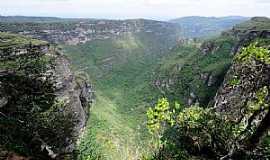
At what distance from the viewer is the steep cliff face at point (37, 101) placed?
278ft

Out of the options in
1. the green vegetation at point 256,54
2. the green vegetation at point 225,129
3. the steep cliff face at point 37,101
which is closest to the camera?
the green vegetation at point 256,54

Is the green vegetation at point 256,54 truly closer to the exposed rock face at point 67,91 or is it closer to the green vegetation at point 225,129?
the green vegetation at point 225,129

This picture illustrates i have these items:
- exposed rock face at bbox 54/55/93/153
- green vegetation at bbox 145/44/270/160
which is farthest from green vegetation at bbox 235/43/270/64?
exposed rock face at bbox 54/55/93/153

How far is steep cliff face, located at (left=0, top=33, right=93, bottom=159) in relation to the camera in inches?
3337

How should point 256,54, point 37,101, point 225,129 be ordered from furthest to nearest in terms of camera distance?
point 37,101
point 225,129
point 256,54

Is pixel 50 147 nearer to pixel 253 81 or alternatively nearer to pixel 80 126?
pixel 80 126

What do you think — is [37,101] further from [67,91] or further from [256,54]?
[256,54]

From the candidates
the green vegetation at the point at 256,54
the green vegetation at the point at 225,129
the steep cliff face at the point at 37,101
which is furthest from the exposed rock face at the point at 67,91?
the green vegetation at the point at 256,54

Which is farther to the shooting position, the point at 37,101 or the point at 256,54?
the point at 37,101

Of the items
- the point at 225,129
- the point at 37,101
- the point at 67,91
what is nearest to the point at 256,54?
the point at 225,129

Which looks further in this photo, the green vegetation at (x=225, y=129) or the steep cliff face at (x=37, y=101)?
the steep cliff face at (x=37, y=101)

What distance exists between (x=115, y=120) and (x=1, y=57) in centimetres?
8900

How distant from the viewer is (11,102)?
10094 cm

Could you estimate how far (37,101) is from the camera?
106250 mm
